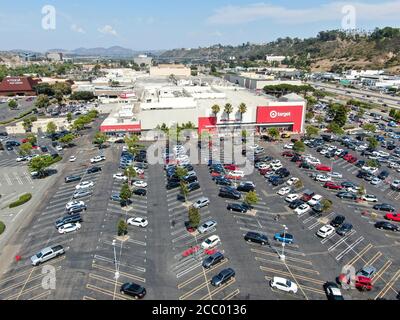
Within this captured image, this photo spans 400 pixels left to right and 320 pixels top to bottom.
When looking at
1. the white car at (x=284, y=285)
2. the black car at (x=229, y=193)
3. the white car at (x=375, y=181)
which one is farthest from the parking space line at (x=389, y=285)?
the white car at (x=375, y=181)

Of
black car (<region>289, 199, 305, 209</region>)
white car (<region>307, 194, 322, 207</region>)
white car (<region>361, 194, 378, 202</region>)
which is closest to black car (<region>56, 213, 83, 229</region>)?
black car (<region>289, 199, 305, 209</region>)

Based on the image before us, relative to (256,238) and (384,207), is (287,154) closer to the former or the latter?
(384,207)

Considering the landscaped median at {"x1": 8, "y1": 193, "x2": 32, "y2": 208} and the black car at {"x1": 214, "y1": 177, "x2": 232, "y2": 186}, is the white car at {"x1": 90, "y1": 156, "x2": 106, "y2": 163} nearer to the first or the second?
the landscaped median at {"x1": 8, "y1": 193, "x2": 32, "y2": 208}

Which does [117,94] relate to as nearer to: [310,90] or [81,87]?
[81,87]

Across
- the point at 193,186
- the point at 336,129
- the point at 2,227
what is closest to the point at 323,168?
the point at 336,129

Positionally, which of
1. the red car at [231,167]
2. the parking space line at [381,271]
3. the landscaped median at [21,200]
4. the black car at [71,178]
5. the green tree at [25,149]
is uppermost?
the green tree at [25,149]

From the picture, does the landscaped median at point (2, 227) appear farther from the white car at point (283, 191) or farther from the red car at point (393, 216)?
the red car at point (393, 216)

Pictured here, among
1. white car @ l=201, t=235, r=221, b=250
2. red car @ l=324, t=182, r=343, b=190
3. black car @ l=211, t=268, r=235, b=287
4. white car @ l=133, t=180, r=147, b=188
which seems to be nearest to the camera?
black car @ l=211, t=268, r=235, b=287
